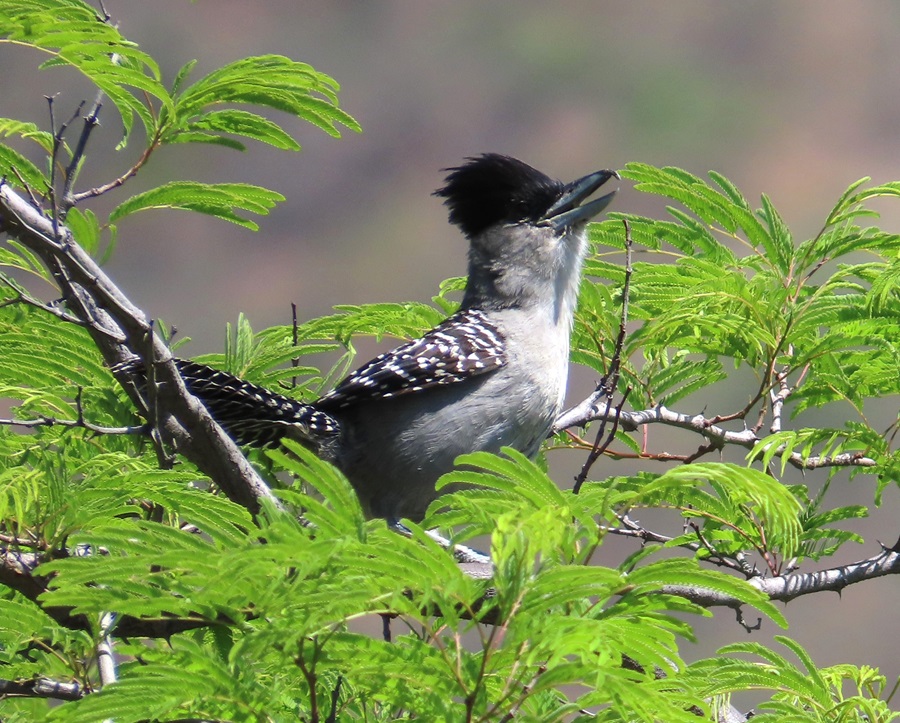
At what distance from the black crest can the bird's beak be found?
79 mm

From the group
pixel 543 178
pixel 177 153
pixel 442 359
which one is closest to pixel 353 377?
pixel 442 359

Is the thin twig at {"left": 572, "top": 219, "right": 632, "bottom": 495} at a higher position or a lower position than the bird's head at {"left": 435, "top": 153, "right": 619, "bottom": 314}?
lower

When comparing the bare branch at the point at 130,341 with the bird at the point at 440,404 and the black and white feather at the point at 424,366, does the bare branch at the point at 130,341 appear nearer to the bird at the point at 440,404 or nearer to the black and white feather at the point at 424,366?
the bird at the point at 440,404

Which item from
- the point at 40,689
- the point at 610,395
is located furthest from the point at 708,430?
the point at 40,689

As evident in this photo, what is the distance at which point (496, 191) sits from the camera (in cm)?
609

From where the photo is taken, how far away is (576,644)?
83.8 inches

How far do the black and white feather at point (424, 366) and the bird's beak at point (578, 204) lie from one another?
2.95 ft

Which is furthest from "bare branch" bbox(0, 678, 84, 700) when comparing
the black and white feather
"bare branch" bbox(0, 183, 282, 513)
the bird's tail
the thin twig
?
the black and white feather

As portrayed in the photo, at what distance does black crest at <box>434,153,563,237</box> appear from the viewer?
5996 millimetres

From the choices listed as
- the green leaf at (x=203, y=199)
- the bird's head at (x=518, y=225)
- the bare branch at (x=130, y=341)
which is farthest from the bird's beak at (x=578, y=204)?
the bare branch at (x=130, y=341)

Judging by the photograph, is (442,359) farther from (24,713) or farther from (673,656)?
(673,656)

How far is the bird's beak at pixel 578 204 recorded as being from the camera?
558 centimetres

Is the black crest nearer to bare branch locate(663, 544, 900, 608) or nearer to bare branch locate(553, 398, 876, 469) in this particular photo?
bare branch locate(553, 398, 876, 469)

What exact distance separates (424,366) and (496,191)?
140 cm
